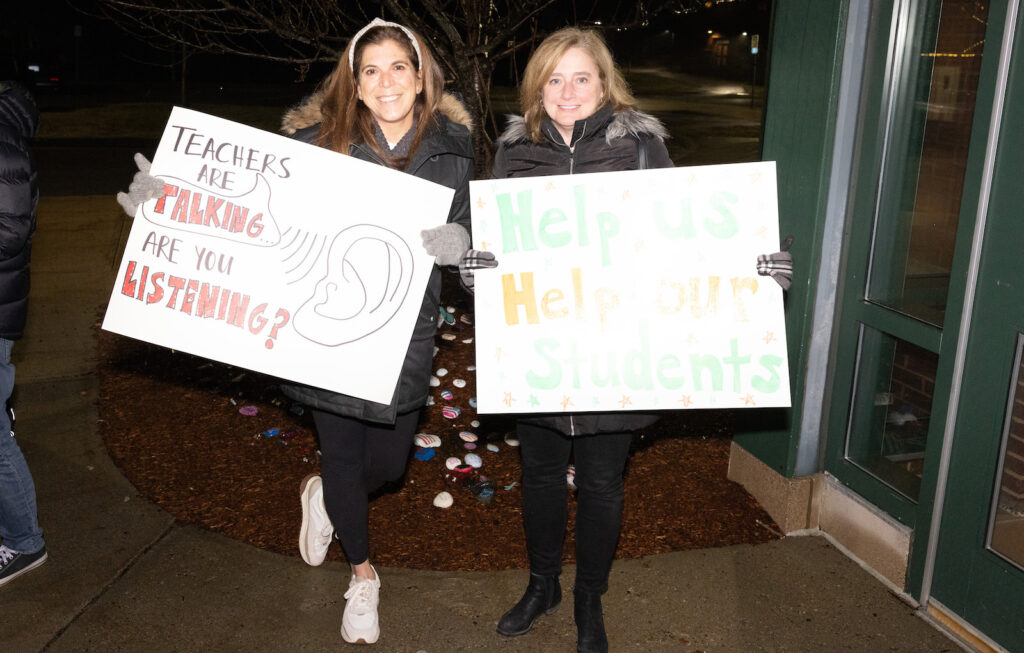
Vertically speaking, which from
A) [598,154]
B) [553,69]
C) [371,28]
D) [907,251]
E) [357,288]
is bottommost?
[357,288]

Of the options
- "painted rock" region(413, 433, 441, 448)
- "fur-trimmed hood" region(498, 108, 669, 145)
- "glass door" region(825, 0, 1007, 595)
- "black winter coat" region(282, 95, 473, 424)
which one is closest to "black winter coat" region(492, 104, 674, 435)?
"fur-trimmed hood" region(498, 108, 669, 145)

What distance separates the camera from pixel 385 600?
11.5 ft

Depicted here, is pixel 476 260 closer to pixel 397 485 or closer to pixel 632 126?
pixel 632 126

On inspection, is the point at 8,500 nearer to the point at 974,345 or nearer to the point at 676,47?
the point at 974,345

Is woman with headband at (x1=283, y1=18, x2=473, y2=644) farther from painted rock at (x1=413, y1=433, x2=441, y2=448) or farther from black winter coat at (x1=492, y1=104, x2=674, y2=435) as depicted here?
painted rock at (x1=413, y1=433, x2=441, y2=448)

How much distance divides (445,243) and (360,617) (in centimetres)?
133

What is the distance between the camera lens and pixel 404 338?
9.78 feet

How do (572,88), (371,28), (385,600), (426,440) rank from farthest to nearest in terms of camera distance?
(426,440) < (385,600) < (371,28) < (572,88)

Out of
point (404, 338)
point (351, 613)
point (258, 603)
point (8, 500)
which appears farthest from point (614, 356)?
point (8, 500)

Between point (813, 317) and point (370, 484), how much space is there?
1.84 m

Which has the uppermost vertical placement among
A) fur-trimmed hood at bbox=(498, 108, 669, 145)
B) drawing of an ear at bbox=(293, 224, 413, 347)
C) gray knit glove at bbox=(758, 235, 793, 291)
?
fur-trimmed hood at bbox=(498, 108, 669, 145)

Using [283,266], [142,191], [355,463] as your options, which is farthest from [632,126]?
[142,191]

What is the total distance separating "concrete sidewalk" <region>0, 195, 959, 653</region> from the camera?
323 centimetres

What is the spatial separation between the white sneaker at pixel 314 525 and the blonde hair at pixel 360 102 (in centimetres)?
136
